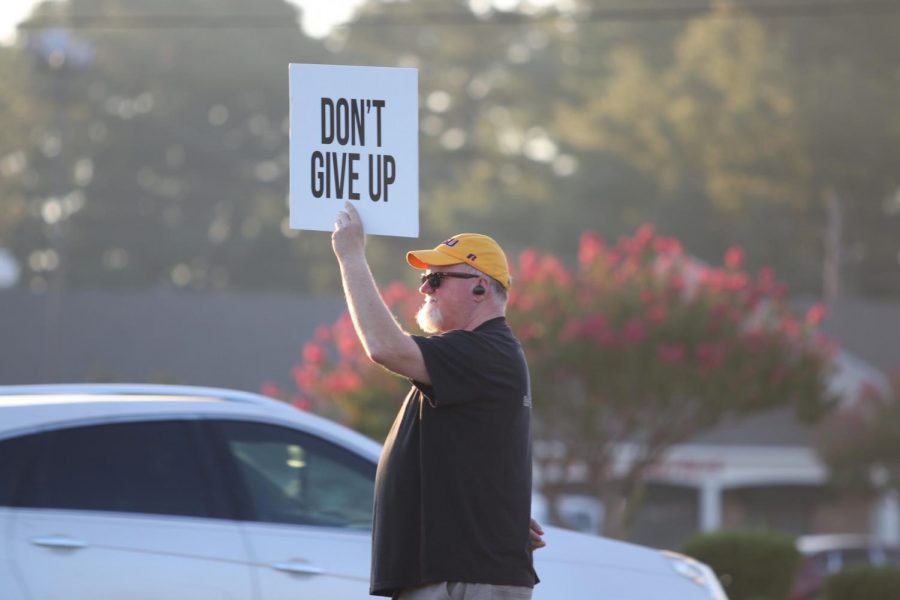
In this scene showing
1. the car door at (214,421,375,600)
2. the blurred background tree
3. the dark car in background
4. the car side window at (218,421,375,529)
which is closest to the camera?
the car door at (214,421,375,600)

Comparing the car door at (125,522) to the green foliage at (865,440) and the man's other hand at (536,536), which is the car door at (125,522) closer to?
the man's other hand at (536,536)

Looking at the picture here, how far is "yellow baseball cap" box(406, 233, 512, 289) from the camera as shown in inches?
179

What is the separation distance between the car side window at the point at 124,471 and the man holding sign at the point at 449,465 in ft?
5.71

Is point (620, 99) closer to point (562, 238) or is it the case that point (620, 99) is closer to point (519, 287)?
point (562, 238)

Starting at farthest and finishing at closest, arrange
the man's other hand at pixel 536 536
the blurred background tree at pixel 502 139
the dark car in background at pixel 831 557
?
the blurred background tree at pixel 502 139
the dark car in background at pixel 831 557
the man's other hand at pixel 536 536

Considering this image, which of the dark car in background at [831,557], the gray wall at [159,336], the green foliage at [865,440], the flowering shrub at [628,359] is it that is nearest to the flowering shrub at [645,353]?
the flowering shrub at [628,359]

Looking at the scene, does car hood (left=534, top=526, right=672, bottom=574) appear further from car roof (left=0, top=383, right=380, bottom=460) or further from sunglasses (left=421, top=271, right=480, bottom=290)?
sunglasses (left=421, top=271, right=480, bottom=290)

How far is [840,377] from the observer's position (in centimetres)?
2998

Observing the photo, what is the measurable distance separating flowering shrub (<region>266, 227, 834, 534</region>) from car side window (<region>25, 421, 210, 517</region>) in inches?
382

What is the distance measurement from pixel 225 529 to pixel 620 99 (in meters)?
41.8

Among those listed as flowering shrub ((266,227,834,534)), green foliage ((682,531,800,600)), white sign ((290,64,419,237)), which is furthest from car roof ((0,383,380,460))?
flowering shrub ((266,227,834,534))

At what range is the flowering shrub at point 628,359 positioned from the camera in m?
16.0

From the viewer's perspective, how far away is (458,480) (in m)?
4.30

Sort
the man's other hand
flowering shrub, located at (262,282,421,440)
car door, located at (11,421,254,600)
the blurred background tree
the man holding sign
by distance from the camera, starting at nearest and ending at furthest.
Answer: the man holding sign < the man's other hand < car door, located at (11,421,254,600) < flowering shrub, located at (262,282,421,440) < the blurred background tree
